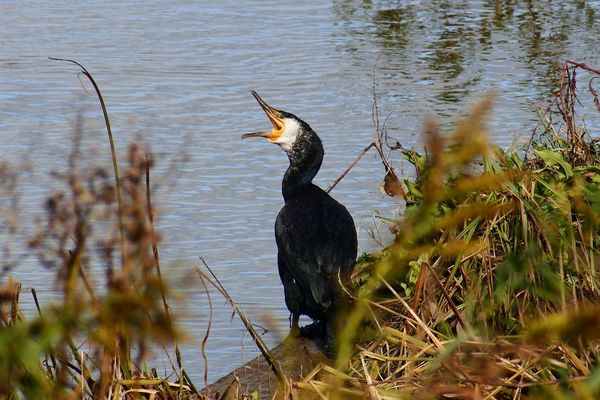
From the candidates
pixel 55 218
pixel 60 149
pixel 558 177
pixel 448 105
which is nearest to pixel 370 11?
pixel 448 105

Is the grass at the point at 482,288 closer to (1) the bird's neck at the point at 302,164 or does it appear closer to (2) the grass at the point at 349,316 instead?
(2) the grass at the point at 349,316

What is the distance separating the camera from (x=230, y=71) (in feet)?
35.7

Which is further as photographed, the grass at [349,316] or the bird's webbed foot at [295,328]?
the bird's webbed foot at [295,328]

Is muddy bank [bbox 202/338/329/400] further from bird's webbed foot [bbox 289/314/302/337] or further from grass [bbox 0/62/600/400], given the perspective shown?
grass [bbox 0/62/600/400]

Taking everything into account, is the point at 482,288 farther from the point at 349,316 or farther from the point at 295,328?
the point at 349,316

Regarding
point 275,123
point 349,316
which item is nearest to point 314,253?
point 275,123

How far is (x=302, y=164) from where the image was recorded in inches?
226

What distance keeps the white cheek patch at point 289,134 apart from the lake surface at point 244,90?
1.78 ft

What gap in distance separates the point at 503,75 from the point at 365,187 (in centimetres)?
361

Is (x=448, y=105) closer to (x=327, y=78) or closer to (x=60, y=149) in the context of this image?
(x=327, y=78)

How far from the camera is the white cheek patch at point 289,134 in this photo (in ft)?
19.1

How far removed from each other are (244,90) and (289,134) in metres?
4.37

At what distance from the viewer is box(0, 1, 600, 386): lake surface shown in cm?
671

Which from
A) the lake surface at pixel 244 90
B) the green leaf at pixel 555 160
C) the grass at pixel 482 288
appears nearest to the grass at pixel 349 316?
the grass at pixel 482 288
